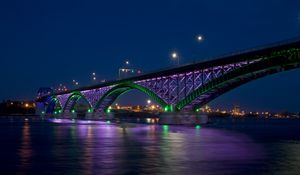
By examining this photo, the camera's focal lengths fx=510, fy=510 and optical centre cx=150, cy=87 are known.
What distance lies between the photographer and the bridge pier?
335 feet

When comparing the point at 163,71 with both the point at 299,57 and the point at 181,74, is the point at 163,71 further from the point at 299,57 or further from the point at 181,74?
the point at 299,57

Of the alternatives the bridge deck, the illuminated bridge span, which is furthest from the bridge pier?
the bridge deck

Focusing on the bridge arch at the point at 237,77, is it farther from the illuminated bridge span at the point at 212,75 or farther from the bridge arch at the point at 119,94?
the bridge arch at the point at 119,94

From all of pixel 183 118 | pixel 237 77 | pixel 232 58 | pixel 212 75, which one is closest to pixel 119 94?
pixel 183 118

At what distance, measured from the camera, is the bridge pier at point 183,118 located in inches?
4021

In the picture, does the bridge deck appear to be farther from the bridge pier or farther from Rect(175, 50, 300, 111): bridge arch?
the bridge pier

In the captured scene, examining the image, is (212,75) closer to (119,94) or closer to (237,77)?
(237,77)

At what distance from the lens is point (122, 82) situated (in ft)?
444

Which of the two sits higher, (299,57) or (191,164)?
(299,57)

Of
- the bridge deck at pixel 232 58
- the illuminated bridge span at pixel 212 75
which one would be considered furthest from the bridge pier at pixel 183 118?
the bridge deck at pixel 232 58

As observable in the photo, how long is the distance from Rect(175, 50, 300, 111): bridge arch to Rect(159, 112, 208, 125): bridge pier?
4.99 ft

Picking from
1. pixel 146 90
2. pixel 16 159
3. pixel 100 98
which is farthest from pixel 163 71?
pixel 16 159

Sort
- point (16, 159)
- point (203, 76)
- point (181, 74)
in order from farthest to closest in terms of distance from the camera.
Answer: point (181, 74) < point (203, 76) < point (16, 159)

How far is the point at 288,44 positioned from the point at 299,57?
8.37 feet
